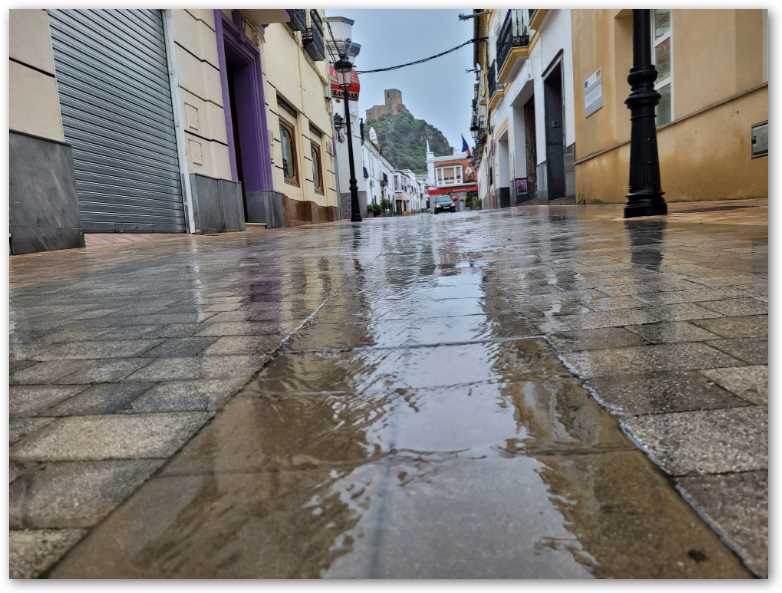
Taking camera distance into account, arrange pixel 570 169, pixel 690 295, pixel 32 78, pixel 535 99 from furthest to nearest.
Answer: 1. pixel 535 99
2. pixel 570 169
3. pixel 32 78
4. pixel 690 295

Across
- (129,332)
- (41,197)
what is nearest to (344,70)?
(41,197)

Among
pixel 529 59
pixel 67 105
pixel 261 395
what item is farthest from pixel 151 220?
pixel 529 59

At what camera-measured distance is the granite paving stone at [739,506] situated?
0.73m

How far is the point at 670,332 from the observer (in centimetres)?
171

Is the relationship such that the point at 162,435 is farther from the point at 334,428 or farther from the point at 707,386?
the point at 707,386

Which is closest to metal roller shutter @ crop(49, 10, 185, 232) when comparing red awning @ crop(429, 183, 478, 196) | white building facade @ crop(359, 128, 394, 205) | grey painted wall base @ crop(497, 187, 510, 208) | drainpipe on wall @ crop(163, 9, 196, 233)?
drainpipe on wall @ crop(163, 9, 196, 233)

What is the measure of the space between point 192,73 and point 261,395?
444 inches

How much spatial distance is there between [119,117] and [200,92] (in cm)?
268

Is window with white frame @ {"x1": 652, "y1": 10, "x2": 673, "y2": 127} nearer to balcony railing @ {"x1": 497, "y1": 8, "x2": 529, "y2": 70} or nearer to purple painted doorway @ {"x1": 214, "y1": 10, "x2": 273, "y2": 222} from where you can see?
purple painted doorway @ {"x1": 214, "y1": 10, "x2": 273, "y2": 222}

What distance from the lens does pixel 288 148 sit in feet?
58.2

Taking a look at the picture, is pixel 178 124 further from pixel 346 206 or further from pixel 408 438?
pixel 346 206

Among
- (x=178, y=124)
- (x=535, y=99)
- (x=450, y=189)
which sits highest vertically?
(x=450, y=189)

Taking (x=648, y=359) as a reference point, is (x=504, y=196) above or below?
above

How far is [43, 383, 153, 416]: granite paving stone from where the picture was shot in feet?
4.58
